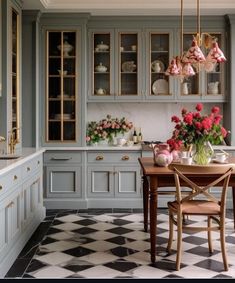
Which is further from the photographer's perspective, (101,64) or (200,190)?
(101,64)

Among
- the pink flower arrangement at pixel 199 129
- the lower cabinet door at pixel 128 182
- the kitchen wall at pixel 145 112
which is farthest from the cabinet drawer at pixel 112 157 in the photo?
the pink flower arrangement at pixel 199 129

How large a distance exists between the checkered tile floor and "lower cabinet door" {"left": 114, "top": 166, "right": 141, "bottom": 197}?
73 cm

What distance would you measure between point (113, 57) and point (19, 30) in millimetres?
1341

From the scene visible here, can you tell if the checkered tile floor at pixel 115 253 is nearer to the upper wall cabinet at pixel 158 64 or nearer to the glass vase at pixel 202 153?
the glass vase at pixel 202 153

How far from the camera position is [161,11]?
572cm

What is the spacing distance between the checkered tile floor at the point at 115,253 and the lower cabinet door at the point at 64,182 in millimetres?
682

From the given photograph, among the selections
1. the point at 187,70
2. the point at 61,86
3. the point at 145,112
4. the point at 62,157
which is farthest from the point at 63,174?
the point at 187,70

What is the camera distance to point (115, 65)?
600 centimetres

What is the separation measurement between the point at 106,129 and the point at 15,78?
1.55 meters

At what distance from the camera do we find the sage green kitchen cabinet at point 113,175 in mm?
5895

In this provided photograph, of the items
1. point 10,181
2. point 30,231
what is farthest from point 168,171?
point 30,231

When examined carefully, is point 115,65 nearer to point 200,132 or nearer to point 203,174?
point 200,132

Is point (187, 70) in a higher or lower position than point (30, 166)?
higher

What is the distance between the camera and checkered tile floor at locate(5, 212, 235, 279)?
3.46 m
